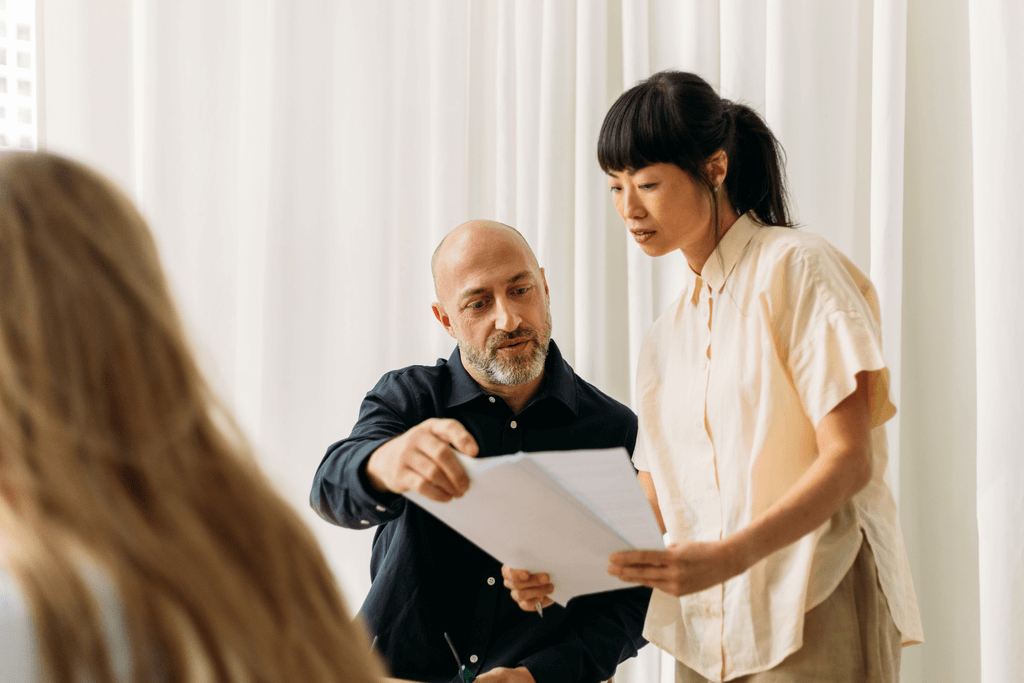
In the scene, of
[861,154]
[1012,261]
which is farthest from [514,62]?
[1012,261]

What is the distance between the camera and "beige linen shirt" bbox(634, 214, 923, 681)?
3.30ft

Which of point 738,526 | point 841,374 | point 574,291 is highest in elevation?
point 574,291

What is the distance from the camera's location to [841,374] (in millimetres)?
978

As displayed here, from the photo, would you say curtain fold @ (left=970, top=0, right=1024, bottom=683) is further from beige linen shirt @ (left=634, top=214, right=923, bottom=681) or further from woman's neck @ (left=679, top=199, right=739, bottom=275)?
woman's neck @ (left=679, top=199, right=739, bottom=275)

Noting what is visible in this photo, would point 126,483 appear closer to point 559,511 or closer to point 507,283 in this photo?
point 559,511

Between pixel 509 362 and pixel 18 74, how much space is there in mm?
1393

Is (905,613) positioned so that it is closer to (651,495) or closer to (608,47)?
(651,495)

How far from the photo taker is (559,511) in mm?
957

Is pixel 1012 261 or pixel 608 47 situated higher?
pixel 608 47

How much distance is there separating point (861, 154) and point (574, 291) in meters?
0.70

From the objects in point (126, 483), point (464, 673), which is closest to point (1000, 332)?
point (464, 673)

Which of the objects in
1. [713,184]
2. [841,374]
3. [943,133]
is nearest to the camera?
[841,374]

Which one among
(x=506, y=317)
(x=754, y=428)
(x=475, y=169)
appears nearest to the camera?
(x=754, y=428)

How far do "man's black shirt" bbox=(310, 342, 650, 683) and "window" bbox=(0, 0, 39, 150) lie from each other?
114 centimetres
